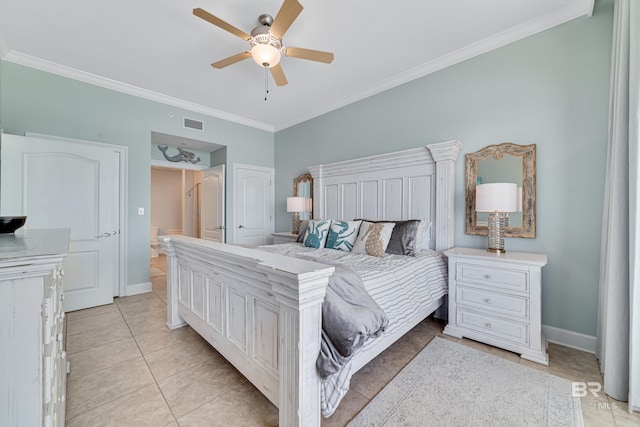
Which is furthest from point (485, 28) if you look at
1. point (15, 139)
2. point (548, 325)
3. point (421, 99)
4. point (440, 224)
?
point (15, 139)

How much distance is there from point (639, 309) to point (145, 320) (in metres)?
3.94

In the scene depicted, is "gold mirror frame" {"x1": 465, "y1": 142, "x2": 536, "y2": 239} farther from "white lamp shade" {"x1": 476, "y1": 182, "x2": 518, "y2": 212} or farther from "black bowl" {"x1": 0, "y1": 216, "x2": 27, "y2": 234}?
Result: "black bowl" {"x1": 0, "y1": 216, "x2": 27, "y2": 234}

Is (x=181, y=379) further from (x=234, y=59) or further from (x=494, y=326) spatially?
(x=234, y=59)

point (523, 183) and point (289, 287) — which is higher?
point (523, 183)

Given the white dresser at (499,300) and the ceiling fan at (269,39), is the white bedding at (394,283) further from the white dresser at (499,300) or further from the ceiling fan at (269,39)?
the ceiling fan at (269,39)

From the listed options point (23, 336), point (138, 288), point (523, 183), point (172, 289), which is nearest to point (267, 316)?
point (23, 336)

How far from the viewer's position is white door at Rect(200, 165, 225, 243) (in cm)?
469

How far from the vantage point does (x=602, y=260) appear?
198cm

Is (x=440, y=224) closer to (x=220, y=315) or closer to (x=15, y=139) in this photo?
(x=220, y=315)

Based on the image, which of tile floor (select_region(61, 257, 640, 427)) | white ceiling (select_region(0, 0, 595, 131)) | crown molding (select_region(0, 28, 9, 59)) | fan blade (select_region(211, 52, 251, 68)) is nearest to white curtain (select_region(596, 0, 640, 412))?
tile floor (select_region(61, 257, 640, 427))

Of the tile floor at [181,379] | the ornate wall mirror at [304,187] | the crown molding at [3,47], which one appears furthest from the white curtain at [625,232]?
the crown molding at [3,47]

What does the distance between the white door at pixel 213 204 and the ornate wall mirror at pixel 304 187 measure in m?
1.30

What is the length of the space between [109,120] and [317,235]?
10.4 ft

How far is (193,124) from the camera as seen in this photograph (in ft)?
13.9
